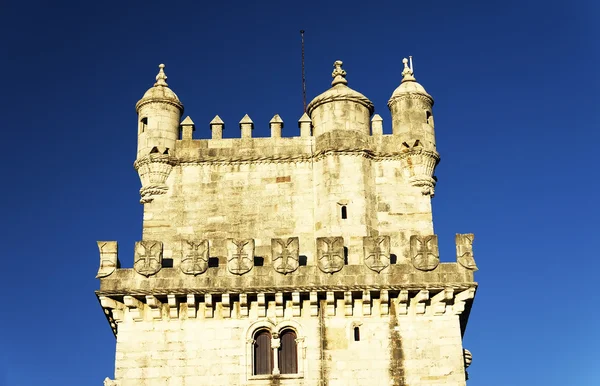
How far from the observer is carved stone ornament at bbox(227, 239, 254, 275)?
3375 centimetres

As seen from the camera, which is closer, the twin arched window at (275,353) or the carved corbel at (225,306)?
the twin arched window at (275,353)

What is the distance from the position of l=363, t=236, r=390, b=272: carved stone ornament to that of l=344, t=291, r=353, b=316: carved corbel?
1.18 metres

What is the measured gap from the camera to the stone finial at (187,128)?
38.1 meters

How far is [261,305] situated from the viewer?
3366 centimetres

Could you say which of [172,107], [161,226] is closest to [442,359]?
[161,226]

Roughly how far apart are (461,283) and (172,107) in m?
12.6

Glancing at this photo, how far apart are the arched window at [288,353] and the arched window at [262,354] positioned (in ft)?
1.17

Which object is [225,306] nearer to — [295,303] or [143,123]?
[295,303]

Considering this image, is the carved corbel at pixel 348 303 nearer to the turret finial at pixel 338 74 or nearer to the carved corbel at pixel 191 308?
the carved corbel at pixel 191 308

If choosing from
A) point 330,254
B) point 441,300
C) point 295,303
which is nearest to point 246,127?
point 330,254

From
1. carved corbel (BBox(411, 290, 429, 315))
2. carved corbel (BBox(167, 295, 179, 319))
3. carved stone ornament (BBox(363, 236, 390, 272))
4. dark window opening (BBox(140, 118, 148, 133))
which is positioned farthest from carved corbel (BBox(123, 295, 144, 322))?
carved corbel (BBox(411, 290, 429, 315))

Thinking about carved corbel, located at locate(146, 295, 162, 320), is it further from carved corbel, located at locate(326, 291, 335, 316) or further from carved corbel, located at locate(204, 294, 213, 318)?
carved corbel, located at locate(326, 291, 335, 316)

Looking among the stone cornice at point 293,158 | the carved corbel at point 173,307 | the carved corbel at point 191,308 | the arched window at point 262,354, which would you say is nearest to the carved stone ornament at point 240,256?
the carved corbel at point 191,308

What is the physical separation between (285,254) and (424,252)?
458 centimetres
